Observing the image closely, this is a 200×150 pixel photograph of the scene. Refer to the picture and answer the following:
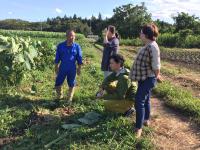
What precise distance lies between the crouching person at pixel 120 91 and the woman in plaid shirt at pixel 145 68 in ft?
1.80

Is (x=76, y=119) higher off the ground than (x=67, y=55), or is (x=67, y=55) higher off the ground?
(x=67, y=55)

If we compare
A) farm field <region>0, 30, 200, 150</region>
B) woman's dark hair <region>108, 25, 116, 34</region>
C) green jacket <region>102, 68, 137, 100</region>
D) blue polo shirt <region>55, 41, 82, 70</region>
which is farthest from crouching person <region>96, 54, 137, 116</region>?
woman's dark hair <region>108, 25, 116, 34</region>

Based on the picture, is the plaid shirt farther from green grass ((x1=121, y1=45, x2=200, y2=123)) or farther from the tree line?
the tree line

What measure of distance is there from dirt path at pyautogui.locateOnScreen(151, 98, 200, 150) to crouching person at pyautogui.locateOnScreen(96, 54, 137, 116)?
59cm

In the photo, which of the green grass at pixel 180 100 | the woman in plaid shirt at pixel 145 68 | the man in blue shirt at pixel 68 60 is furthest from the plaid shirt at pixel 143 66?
the man in blue shirt at pixel 68 60

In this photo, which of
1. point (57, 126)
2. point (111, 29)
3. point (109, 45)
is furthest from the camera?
point (109, 45)

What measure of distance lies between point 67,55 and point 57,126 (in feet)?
7.16

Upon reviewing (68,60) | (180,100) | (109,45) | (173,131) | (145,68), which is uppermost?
(109,45)

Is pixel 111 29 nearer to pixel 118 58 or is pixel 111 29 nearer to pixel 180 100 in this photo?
pixel 118 58

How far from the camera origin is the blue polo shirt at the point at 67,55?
9.22 meters

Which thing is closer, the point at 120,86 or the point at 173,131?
the point at 173,131

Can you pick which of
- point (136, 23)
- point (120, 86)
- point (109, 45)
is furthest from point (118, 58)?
point (136, 23)

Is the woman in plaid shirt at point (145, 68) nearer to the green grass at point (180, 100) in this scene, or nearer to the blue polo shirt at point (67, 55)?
the green grass at point (180, 100)

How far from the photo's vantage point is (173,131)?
24.2ft
